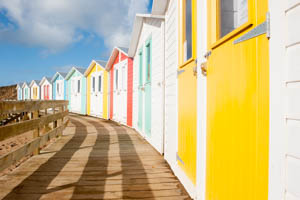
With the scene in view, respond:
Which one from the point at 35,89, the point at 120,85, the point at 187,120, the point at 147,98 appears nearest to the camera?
the point at 187,120

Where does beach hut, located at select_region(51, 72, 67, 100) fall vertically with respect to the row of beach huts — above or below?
above

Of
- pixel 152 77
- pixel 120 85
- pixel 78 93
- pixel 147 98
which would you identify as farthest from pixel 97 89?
pixel 152 77

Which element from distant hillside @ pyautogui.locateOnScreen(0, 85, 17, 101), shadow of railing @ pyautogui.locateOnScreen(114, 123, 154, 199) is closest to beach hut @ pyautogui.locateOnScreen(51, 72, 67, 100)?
shadow of railing @ pyautogui.locateOnScreen(114, 123, 154, 199)

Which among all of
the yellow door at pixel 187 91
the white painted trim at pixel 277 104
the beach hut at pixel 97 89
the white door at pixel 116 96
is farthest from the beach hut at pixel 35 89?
the white painted trim at pixel 277 104

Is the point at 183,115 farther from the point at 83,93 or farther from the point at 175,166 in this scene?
the point at 83,93

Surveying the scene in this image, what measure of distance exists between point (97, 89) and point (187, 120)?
12.5m

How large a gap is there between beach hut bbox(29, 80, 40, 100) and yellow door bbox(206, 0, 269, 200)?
2972 centimetres

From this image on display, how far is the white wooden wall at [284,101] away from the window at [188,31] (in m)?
1.81

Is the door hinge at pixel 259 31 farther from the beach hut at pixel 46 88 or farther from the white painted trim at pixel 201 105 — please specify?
the beach hut at pixel 46 88

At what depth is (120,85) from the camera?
11109mm

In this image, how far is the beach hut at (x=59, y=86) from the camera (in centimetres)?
2077

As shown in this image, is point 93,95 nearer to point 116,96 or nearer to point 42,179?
point 116,96

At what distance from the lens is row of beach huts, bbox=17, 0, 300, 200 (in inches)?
42.2

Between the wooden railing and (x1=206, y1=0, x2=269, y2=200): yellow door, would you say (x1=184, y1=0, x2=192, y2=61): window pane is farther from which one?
the wooden railing
